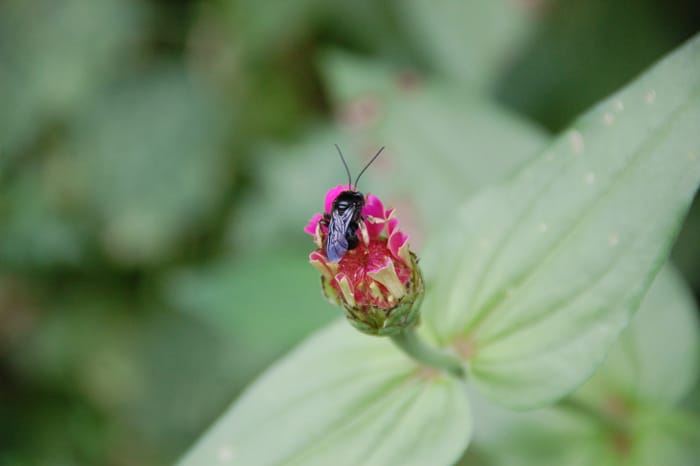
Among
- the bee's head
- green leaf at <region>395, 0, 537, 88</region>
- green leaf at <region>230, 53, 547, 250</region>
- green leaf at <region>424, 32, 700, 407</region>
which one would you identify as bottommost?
green leaf at <region>424, 32, 700, 407</region>

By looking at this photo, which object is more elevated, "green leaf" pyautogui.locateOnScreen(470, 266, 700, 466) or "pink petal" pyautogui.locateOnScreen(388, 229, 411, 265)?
"pink petal" pyautogui.locateOnScreen(388, 229, 411, 265)

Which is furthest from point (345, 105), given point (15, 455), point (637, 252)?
point (15, 455)

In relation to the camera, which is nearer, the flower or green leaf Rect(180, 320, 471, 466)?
the flower

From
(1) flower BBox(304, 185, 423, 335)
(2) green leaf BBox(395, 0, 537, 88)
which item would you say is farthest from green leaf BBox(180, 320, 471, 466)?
(2) green leaf BBox(395, 0, 537, 88)

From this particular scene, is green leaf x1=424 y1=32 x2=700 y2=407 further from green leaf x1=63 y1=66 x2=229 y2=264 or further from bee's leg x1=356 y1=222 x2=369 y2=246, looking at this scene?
green leaf x1=63 y1=66 x2=229 y2=264

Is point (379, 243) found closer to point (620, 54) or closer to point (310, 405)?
point (310, 405)

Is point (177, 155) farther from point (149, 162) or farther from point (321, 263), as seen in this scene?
point (321, 263)
